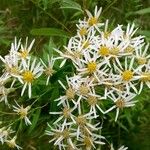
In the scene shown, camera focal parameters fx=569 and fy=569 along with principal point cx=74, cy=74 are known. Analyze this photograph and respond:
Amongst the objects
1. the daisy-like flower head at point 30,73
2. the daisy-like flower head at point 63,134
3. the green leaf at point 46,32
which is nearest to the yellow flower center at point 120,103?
the daisy-like flower head at point 63,134

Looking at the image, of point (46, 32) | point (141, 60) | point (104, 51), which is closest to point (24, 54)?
point (46, 32)

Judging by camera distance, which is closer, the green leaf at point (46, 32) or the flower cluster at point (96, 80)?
the flower cluster at point (96, 80)

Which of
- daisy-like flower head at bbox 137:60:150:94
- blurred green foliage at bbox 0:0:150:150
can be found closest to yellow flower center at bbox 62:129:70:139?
blurred green foliage at bbox 0:0:150:150

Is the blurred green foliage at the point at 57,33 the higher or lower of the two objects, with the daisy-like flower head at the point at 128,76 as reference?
lower

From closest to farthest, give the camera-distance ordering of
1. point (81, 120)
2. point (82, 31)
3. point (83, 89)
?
point (83, 89), point (81, 120), point (82, 31)

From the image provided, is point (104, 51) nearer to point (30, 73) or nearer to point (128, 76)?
point (128, 76)

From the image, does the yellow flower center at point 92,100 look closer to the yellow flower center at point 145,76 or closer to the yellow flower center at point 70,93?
the yellow flower center at point 70,93

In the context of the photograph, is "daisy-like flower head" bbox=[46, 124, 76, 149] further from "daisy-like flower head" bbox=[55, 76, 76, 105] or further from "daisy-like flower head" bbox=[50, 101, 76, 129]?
"daisy-like flower head" bbox=[55, 76, 76, 105]

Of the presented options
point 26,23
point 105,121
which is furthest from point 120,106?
point 26,23
